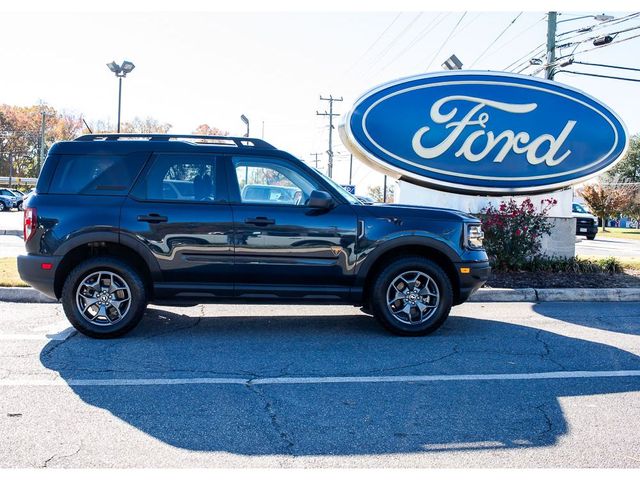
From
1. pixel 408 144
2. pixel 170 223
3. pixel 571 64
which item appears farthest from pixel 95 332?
pixel 571 64

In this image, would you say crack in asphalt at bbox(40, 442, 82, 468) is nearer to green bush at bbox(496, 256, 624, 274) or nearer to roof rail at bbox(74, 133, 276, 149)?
roof rail at bbox(74, 133, 276, 149)

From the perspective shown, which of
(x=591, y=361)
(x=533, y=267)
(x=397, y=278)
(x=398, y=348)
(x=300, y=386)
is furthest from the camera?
(x=533, y=267)

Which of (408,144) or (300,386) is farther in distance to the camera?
(408,144)

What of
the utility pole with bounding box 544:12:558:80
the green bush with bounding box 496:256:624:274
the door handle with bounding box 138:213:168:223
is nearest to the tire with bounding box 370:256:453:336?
the door handle with bounding box 138:213:168:223

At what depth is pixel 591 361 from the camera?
18.0 feet

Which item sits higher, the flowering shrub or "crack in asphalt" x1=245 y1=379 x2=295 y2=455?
the flowering shrub

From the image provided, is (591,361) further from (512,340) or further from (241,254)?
(241,254)

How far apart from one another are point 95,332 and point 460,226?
397cm

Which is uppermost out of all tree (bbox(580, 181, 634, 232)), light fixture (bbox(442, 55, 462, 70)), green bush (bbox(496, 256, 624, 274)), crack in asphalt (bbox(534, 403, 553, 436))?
light fixture (bbox(442, 55, 462, 70))

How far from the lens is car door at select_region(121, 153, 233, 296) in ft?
19.6

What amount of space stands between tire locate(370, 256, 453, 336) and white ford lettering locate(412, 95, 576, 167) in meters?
5.30

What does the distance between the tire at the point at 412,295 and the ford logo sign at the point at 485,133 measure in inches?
200

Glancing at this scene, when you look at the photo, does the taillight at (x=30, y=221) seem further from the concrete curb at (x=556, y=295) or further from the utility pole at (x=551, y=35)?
the utility pole at (x=551, y=35)

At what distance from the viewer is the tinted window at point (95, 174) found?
603 cm
